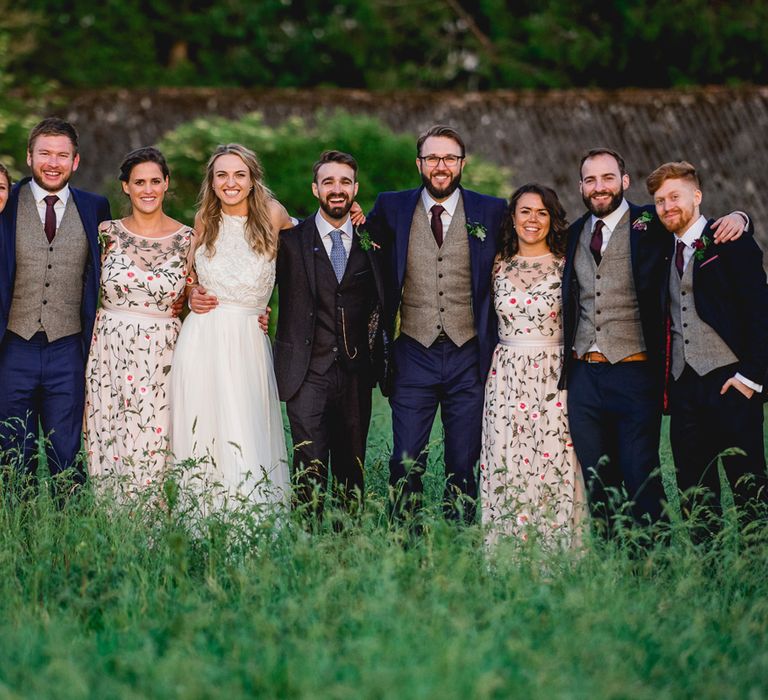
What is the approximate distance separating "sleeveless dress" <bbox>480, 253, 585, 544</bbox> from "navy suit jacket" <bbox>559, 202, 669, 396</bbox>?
0.13 metres

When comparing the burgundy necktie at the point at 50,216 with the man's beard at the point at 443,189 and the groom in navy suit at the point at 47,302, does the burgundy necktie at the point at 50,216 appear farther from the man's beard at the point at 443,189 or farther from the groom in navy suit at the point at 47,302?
the man's beard at the point at 443,189

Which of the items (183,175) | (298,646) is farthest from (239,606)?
(183,175)

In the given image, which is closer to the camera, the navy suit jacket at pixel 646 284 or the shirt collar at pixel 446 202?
the navy suit jacket at pixel 646 284

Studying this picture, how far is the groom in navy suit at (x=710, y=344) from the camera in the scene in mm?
5266

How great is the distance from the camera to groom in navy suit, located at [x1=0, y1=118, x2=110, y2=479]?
575cm

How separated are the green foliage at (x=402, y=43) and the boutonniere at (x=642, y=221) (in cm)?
1846

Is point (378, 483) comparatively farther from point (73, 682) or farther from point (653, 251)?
point (73, 682)

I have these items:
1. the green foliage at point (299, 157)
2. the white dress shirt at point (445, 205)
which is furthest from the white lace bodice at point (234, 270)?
the green foliage at point (299, 157)

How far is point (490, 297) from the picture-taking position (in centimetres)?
575

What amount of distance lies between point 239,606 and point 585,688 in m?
1.36

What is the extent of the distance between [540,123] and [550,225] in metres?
12.6

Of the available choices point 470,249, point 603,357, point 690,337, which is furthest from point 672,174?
point 470,249

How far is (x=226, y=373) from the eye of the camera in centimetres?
584

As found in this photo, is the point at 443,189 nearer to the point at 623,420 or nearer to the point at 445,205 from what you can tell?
the point at 445,205
